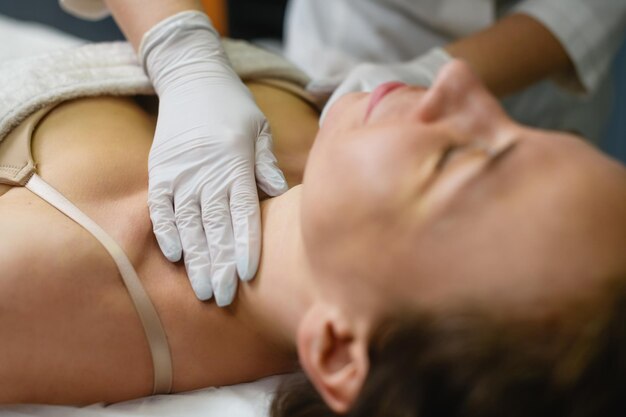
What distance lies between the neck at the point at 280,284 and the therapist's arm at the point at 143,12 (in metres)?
0.39

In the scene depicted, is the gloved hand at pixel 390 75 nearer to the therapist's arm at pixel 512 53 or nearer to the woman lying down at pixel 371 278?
the therapist's arm at pixel 512 53

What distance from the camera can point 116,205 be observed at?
99 cm

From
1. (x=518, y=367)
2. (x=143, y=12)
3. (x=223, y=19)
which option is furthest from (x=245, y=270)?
(x=223, y=19)

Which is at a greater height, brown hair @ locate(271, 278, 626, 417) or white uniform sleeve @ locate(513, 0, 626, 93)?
brown hair @ locate(271, 278, 626, 417)

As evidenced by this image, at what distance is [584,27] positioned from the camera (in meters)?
1.45

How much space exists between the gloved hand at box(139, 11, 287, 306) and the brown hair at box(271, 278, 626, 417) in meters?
0.30

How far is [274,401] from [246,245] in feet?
0.65

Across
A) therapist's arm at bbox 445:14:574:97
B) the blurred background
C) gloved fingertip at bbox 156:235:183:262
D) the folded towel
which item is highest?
the folded towel

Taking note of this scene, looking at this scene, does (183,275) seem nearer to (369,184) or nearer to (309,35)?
(369,184)

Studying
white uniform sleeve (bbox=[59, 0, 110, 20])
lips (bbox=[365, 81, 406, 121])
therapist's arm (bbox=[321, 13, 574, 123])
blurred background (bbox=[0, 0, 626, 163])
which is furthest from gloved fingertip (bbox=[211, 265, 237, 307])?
blurred background (bbox=[0, 0, 626, 163])

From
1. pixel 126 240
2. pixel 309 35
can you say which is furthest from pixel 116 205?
pixel 309 35

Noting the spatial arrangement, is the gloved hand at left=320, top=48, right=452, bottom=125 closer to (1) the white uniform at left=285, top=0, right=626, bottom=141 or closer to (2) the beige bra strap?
(1) the white uniform at left=285, top=0, right=626, bottom=141

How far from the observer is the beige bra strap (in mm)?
937

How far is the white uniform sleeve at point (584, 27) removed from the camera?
4.75ft
